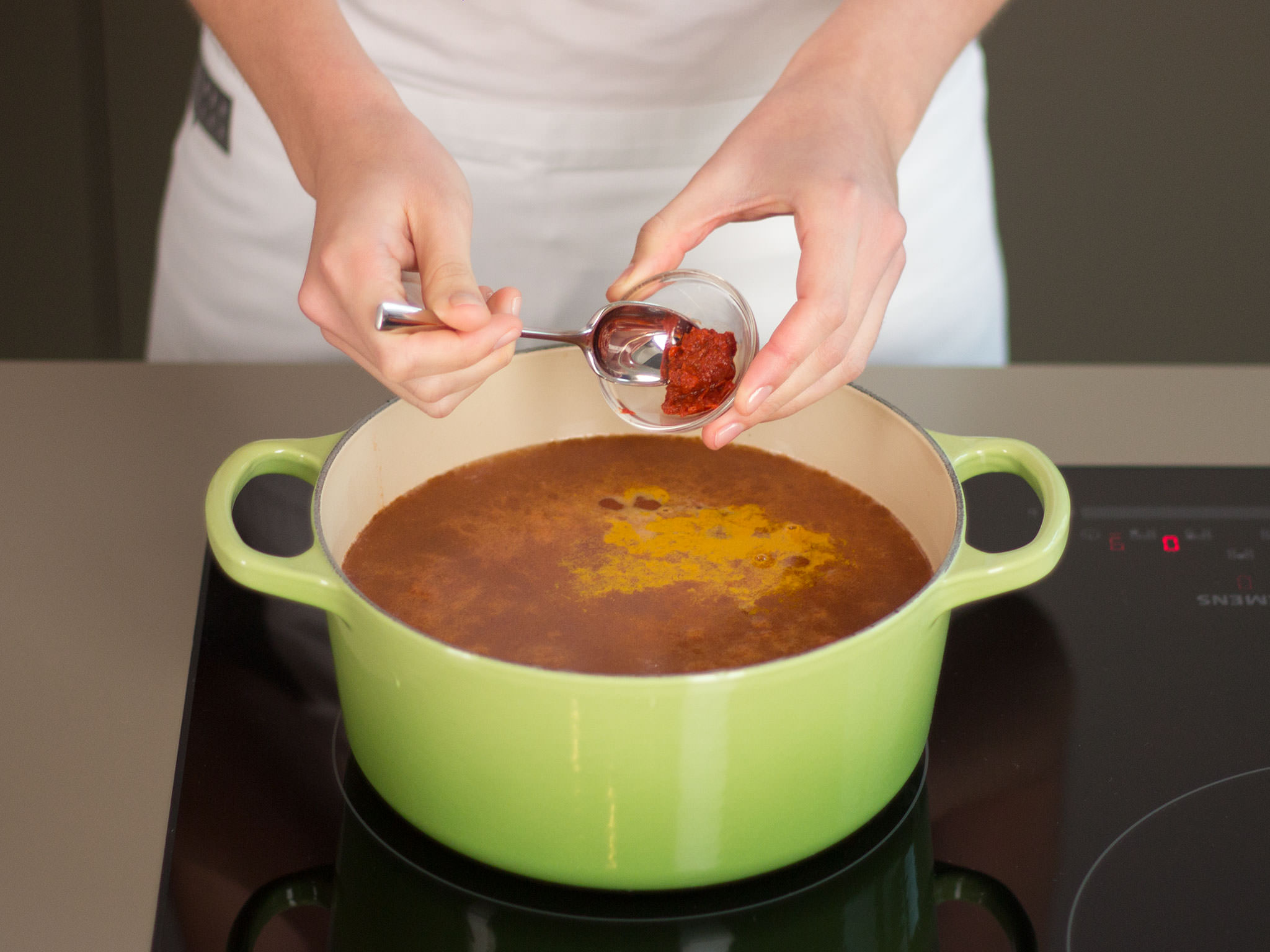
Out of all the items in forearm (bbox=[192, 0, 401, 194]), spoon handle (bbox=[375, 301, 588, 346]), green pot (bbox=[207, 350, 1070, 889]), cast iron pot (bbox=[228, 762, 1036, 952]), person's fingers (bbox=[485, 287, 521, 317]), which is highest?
forearm (bbox=[192, 0, 401, 194])

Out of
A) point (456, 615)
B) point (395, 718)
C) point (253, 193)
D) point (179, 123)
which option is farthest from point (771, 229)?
point (179, 123)

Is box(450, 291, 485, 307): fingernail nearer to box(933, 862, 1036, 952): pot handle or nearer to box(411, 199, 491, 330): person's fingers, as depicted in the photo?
box(411, 199, 491, 330): person's fingers

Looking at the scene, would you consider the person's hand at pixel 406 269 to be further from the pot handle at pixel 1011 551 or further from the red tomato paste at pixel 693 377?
the pot handle at pixel 1011 551

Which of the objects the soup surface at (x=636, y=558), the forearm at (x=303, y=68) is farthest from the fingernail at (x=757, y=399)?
the forearm at (x=303, y=68)

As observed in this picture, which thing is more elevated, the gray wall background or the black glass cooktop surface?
the gray wall background

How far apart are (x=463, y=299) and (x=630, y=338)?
8.4 inches

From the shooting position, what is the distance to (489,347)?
0.64 metres

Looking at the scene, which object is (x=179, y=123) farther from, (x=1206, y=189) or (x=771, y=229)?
(x=1206, y=189)

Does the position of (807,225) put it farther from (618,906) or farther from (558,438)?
(618,906)

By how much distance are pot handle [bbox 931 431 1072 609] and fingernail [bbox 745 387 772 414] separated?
0.38 feet

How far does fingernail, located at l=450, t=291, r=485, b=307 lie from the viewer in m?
0.63

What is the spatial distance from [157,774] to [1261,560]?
75 centimetres

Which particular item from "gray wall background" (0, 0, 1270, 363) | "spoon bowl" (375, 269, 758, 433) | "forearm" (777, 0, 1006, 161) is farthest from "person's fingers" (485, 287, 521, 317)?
"gray wall background" (0, 0, 1270, 363)

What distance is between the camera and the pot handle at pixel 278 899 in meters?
0.60
